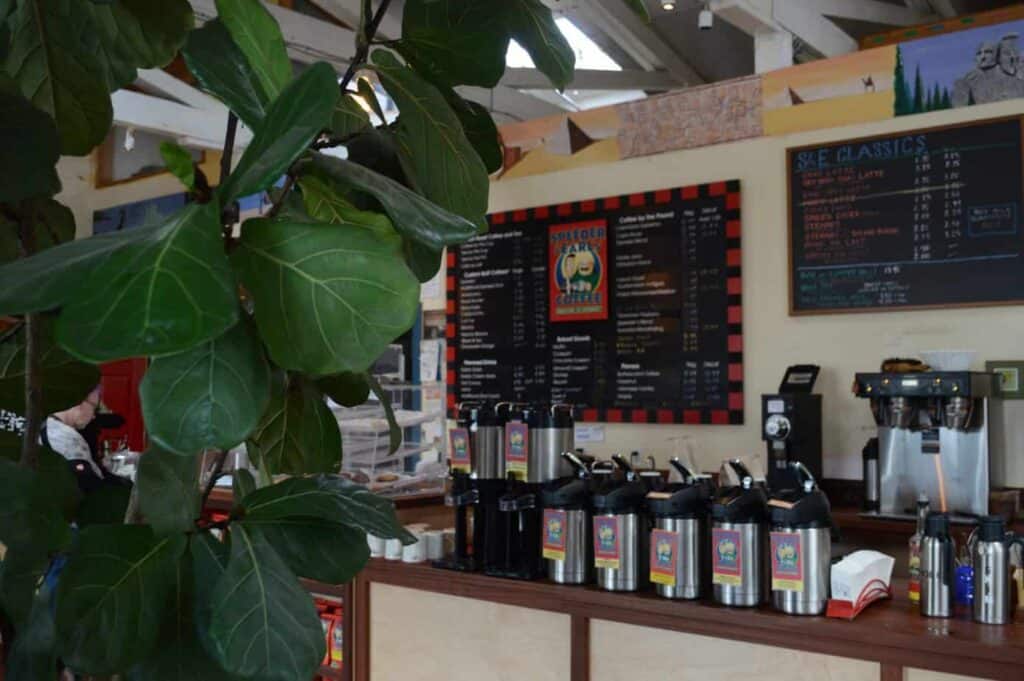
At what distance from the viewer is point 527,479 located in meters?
2.89

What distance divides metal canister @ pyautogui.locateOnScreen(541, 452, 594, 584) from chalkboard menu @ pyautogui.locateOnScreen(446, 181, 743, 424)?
1950 millimetres

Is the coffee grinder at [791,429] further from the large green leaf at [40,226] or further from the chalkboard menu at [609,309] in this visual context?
the large green leaf at [40,226]

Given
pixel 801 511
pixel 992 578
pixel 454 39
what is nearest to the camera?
pixel 454 39

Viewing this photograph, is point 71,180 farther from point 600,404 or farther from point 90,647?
point 90,647

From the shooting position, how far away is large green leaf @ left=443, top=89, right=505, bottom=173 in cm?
84

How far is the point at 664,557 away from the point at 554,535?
350 mm

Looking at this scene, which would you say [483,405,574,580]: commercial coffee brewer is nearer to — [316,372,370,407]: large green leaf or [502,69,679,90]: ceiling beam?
[316,372,370,407]: large green leaf

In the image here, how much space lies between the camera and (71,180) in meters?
7.64

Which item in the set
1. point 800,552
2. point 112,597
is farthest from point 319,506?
point 800,552

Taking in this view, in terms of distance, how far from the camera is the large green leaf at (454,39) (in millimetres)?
734

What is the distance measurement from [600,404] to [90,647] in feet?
14.5

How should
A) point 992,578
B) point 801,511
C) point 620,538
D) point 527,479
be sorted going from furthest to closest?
1. point 527,479
2. point 620,538
3. point 801,511
4. point 992,578

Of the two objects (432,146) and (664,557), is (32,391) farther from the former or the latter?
(664,557)

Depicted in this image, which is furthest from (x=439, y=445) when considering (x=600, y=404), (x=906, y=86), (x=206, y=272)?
(x=206, y=272)
